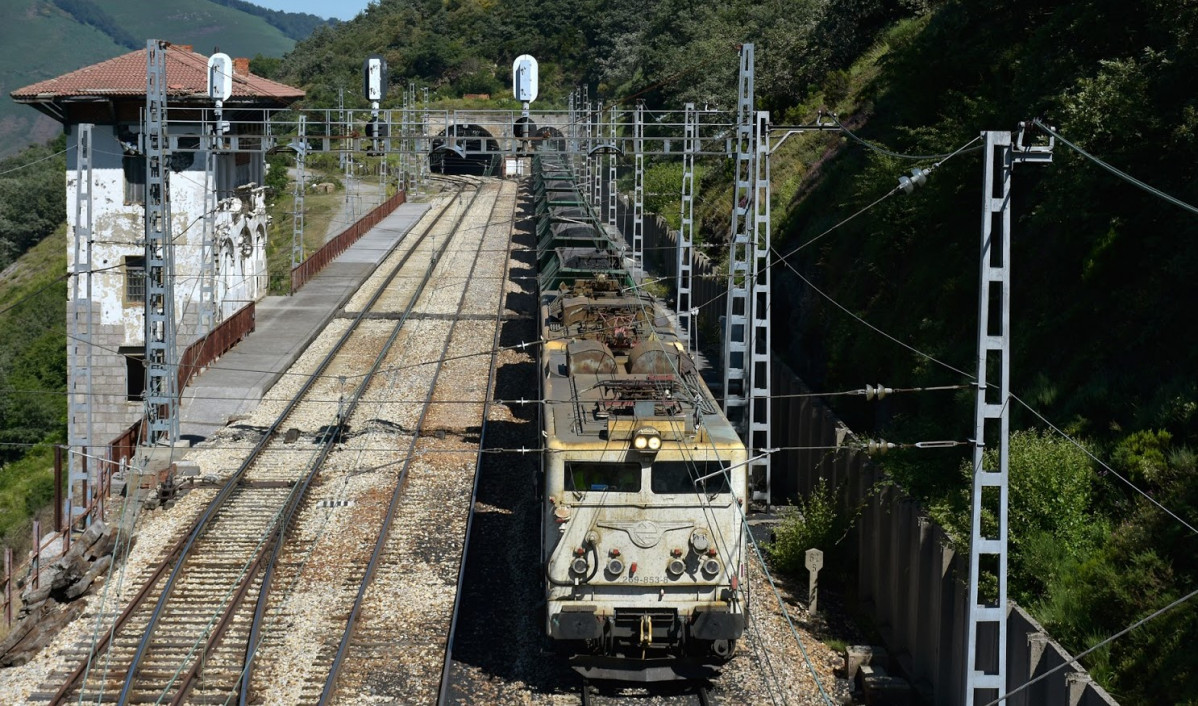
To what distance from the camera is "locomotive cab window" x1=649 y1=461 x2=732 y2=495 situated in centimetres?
1406

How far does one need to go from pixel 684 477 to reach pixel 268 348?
71.9 ft

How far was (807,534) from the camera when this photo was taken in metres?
18.1

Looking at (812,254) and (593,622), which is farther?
(812,254)

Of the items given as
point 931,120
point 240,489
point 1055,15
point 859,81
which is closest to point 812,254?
point 931,120

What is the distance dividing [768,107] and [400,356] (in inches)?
906

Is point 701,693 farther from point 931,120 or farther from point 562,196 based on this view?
point 562,196

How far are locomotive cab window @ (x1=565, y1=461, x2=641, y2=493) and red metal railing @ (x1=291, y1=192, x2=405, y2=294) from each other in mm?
30078

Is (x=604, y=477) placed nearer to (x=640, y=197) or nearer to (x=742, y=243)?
(x=742, y=243)

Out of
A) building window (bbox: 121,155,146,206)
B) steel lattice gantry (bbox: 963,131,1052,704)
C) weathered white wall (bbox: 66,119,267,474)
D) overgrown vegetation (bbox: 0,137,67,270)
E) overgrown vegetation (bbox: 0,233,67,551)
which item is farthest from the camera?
overgrown vegetation (bbox: 0,137,67,270)

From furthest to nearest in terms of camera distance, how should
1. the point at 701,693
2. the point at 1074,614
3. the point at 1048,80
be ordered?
the point at 1048,80 → the point at 701,693 → the point at 1074,614

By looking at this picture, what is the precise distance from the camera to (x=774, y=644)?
15586mm

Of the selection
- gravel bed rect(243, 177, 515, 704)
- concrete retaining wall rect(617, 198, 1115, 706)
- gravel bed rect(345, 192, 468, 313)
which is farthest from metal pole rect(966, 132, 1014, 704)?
gravel bed rect(345, 192, 468, 313)

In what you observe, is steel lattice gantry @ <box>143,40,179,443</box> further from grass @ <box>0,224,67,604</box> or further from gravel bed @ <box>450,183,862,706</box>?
gravel bed @ <box>450,183,862,706</box>

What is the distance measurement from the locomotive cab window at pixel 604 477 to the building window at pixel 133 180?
1277 inches
